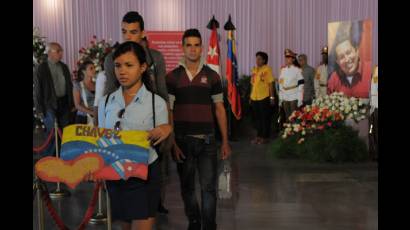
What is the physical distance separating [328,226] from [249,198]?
1306 millimetres

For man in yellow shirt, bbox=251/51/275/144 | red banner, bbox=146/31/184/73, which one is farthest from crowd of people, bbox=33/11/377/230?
man in yellow shirt, bbox=251/51/275/144

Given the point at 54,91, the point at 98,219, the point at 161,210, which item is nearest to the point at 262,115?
the point at 54,91

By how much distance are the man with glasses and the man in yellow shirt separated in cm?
458

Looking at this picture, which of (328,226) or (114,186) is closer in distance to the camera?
(114,186)

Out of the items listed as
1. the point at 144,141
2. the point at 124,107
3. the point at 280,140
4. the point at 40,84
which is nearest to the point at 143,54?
the point at 124,107

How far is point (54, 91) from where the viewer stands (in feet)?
23.3

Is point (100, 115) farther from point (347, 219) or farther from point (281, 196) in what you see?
point (281, 196)

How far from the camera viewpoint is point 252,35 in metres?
14.2

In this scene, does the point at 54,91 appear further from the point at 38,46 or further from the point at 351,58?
the point at 38,46

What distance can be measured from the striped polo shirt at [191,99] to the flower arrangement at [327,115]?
4549mm

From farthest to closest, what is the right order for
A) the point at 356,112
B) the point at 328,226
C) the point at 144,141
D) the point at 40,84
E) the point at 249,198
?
the point at 356,112 → the point at 40,84 → the point at 249,198 → the point at 328,226 → the point at 144,141

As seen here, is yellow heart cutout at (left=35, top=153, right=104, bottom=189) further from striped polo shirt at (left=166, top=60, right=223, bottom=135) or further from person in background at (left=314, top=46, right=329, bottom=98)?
person in background at (left=314, top=46, right=329, bottom=98)

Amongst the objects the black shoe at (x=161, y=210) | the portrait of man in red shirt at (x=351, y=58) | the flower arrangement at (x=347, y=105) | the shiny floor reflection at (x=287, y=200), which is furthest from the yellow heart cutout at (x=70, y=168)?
the portrait of man in red shirt at (x=351, y=58)

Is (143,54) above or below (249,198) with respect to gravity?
Result: above
